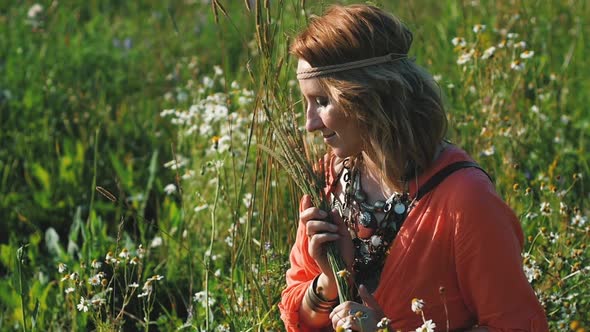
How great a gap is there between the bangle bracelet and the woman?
11 millimetres

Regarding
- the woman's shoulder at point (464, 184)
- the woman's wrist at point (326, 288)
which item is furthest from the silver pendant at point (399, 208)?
the woman's wrist at point (326, 288)

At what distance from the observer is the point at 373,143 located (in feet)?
7.04

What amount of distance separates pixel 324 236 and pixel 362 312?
0.64 ft

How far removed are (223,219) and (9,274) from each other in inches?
31.5

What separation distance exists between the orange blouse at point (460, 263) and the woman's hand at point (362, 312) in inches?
2.3

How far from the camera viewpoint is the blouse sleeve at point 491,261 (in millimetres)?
2016

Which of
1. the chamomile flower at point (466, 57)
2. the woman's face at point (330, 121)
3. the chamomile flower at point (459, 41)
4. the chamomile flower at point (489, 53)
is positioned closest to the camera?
the woman's face at point (330, 121)

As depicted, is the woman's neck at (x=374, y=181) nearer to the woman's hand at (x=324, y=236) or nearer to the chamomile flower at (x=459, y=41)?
the woman's hand at (x=324, y=236)

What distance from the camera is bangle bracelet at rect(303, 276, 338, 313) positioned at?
88.7 inches

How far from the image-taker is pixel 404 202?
219 cm

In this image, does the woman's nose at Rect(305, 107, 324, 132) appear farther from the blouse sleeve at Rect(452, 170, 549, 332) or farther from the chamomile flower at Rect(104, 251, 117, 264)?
the chamomile flower at Rect(104, 251, 117, 264)

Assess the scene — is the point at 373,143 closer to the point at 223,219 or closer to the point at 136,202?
the point at 223,219

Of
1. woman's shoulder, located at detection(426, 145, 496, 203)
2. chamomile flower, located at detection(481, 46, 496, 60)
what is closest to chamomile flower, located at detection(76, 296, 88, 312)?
woman's shoulder, located at detection(426, 145, 496, 203)

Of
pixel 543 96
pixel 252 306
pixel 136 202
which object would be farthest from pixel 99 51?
pixel 252 306
